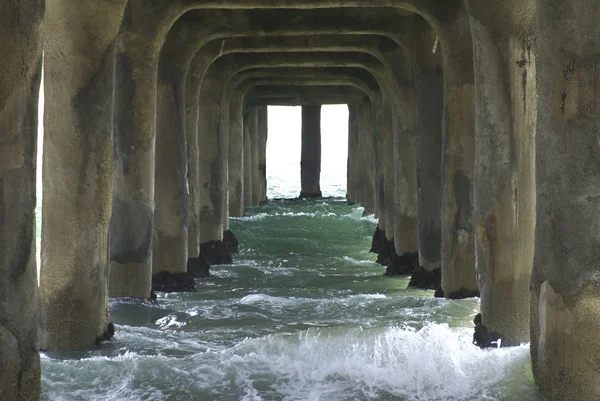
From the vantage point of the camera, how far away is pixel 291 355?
8266 millimetres

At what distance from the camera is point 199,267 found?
1527cm

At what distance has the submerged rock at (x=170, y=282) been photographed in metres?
13.2

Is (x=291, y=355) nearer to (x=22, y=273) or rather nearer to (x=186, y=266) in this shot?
(x=22, y=273)

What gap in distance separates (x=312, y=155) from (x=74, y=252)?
27052 millimetres

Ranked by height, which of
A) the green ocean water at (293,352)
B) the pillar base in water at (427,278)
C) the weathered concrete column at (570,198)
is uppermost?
the weathered concrete column at (570,198)

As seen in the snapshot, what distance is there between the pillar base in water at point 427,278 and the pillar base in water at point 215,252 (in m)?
4.50

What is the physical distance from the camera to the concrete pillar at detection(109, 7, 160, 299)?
1111cm

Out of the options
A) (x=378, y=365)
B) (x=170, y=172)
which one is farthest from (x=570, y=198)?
(x=170, y=172)

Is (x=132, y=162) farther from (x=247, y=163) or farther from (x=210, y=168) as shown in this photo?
(x=247, y=163)

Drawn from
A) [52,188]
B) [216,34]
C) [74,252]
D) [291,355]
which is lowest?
[291,355]

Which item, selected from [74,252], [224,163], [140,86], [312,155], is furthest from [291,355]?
[312,155]

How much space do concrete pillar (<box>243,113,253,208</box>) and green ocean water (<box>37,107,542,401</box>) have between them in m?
13.8

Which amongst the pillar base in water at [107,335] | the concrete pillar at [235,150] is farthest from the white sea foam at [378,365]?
the concrete pillar at [235,150]

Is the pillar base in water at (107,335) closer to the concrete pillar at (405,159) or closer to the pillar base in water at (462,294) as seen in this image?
the pillar base in water at (462,294)
